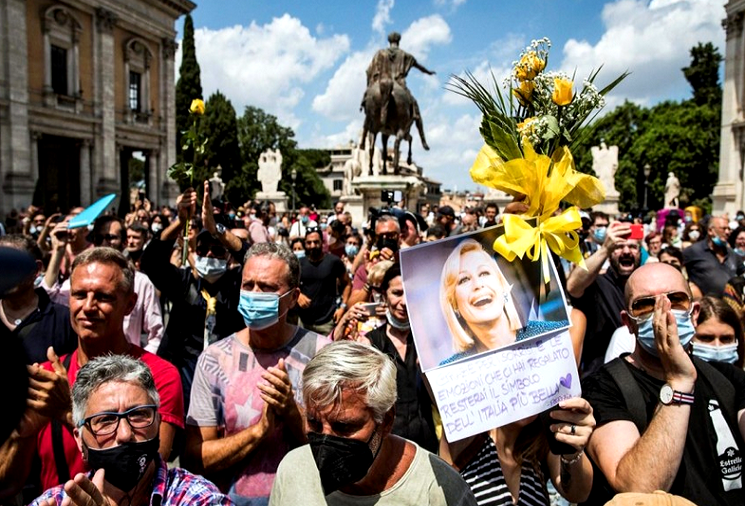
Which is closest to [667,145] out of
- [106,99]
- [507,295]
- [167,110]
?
[167,110]

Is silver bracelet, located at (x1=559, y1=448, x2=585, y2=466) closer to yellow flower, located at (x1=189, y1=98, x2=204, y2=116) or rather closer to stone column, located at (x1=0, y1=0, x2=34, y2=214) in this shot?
yellow flower, located at (x1=189, y1=98, x2=204, y2=116)

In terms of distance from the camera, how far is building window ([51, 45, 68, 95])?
110ft

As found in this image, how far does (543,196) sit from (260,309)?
1510 millimetres

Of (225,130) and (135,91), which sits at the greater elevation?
(225,130)

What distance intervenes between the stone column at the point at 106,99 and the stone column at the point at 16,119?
5.48 metres

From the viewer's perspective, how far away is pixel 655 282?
297 cm

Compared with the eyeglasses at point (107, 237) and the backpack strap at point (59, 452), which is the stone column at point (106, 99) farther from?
the backpack strap at point (59, 452)

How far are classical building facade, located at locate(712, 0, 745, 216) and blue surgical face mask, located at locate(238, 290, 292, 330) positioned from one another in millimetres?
36901

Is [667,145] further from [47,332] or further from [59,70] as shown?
[47,332]

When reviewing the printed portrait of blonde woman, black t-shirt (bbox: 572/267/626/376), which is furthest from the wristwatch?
black t-shirt (bbox: 572/267/626/376)

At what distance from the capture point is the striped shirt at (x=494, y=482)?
8.79 ft

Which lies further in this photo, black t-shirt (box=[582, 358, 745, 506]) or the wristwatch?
black t-shirt (box=[582, 358, 745, 506])

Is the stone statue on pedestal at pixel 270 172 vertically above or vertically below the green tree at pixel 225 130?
below

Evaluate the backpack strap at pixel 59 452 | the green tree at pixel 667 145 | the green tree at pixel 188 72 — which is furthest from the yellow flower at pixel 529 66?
the green tree at pixel 188 72
